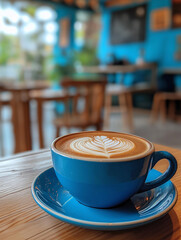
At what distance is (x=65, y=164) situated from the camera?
34 centimetres

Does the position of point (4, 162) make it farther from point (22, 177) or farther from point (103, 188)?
point (103, 188)

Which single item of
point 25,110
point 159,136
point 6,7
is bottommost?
point 159,136

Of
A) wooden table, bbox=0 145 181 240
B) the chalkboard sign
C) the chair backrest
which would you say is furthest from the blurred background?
wooden table, bbox=0 145 181 240

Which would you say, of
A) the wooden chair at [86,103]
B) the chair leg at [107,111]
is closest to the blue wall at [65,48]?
the chair leg at [107,111]

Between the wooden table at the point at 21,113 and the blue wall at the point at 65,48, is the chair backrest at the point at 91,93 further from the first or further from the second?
the blue wall at the point at 65,48

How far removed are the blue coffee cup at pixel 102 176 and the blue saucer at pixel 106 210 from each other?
16mm

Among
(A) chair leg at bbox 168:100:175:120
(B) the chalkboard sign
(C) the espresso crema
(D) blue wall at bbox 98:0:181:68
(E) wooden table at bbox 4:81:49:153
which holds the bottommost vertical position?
(A) chair leg at bbox 168:100:175:120

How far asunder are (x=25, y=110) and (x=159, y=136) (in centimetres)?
179

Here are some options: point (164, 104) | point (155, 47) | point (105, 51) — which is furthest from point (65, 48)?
point (164, 104)

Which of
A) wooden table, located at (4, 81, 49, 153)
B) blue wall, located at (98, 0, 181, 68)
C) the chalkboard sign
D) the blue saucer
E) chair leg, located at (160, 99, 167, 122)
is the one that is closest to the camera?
the blue saucer

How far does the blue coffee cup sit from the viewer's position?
0.32m

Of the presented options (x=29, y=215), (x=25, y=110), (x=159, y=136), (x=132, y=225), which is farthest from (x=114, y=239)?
(x=159, y=136)

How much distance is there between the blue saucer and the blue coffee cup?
2 cm

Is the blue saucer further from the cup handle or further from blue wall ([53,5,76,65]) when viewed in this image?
blue wall ([53,5,76,65])
